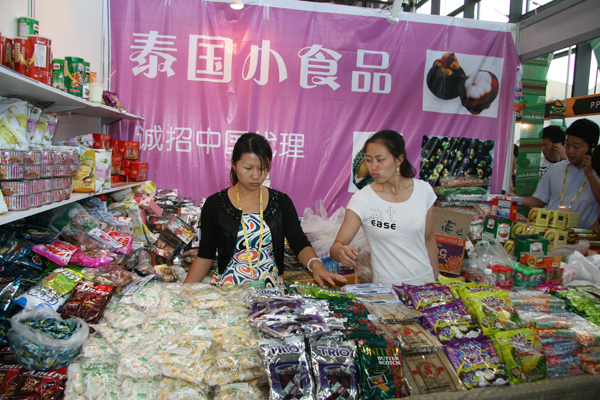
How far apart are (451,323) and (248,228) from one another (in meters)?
1.06

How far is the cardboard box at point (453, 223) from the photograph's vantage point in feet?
10.2

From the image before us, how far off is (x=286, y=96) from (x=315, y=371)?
355 centimetres

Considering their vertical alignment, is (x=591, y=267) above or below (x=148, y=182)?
below

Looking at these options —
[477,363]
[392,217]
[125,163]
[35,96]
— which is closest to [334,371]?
[477,363]

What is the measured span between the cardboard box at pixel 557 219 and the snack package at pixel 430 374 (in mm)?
2354

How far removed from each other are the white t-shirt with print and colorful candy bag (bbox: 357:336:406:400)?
37.0 inches

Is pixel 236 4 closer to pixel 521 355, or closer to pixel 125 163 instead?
pixel 125 163

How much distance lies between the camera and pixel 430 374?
111 cm

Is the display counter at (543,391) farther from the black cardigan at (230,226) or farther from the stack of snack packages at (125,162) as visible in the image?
the stack of snack packages at (125,162)

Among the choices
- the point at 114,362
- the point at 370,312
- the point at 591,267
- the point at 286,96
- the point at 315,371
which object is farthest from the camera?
the point at 286,96

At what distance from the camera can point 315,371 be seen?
3.27 ft

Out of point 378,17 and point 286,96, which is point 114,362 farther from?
point 378,17

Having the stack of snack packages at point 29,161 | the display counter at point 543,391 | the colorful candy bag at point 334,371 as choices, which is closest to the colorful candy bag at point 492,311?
the display counter at point 543,391

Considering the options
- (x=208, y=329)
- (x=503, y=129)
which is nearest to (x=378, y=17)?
(x=503, y=129)
